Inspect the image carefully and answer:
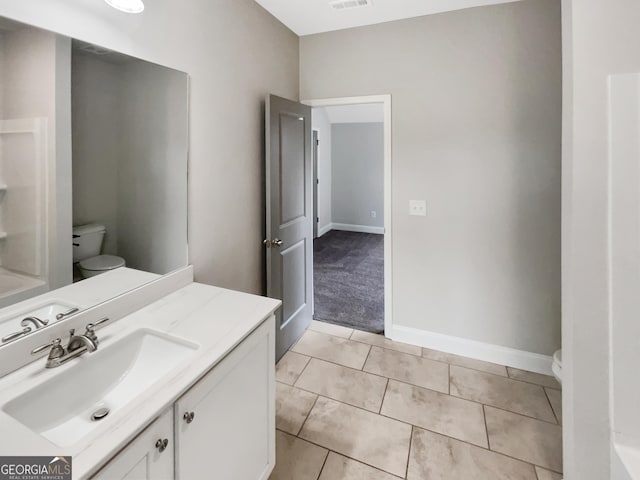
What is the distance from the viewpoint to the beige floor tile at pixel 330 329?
2918mm

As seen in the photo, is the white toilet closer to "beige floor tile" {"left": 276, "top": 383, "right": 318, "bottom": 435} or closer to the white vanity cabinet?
the white vanity cabinet

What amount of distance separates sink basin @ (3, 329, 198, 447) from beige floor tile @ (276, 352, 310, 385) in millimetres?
1220

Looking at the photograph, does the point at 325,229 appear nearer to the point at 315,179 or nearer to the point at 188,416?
the point at 315,179

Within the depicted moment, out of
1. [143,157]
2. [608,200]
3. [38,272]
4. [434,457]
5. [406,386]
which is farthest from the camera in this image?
[406,386]

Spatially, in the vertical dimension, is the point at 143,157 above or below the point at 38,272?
A: above

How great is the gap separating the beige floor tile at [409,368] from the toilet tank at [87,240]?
6.16 feet

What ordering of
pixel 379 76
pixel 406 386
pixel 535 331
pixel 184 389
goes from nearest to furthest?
pixel 184 389 < pixel 406 386 < pixel 535 331 < pixel 379 76

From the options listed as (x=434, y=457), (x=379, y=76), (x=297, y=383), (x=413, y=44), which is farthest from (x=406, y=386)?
(x=413, y=44)

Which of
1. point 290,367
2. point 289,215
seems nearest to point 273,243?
point 289,215

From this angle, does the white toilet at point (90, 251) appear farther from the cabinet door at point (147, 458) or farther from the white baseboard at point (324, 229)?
the white baseboard at point (324, 229)

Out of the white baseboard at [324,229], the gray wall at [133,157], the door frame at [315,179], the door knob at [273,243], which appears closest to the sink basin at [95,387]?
the gray wall at [133,157]

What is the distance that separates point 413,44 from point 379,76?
1.07ft

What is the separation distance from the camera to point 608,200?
1.27 metres

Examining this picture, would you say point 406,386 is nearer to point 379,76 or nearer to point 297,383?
point 297,383
